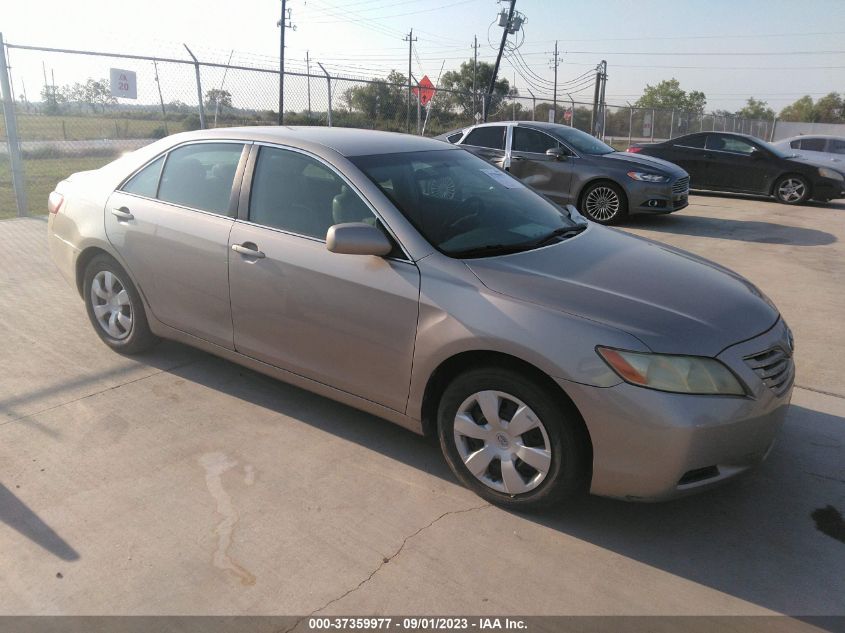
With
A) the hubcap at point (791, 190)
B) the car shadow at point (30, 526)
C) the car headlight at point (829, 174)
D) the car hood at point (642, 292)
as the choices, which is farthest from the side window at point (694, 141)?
the car shadow at point (30, 526)

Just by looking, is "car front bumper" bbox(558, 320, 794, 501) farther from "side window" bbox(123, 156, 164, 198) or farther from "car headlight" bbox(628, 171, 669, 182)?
"car headlight" bbox(628, 171, 669, 182)

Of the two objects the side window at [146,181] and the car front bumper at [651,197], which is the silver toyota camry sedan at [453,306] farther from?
the car front bumper at [651,197]

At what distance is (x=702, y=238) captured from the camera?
979cm

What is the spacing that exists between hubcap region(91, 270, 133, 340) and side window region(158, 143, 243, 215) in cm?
73

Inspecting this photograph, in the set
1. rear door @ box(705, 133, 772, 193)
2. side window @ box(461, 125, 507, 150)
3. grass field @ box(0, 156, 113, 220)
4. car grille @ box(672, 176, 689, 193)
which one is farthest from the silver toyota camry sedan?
rear door @ box(705, 133, 772, 193)

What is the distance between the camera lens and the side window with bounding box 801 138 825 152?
16328 mm

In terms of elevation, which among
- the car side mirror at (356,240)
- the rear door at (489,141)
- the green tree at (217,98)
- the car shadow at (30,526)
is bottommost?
the car shadow at (30,526)

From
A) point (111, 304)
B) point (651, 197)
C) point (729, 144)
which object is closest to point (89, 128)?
point (111, 304)

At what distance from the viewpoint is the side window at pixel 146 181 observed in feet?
14.4

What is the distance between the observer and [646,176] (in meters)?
10.3

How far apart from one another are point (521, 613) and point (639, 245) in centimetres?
224

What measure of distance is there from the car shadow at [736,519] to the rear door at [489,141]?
7789mm

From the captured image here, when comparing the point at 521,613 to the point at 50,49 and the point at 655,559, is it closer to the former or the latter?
the point at 655,559

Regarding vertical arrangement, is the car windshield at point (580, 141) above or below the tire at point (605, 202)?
above
